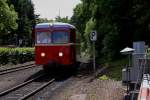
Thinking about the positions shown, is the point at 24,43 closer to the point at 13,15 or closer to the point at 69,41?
the point at 13,15

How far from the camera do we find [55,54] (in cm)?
2767

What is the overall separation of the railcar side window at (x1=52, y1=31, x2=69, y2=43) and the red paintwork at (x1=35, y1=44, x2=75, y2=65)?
32 cm

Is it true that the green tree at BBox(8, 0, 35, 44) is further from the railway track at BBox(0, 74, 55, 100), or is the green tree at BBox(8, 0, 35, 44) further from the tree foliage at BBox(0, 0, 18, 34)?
the railway track at BBox(0, 74, 55, 100)

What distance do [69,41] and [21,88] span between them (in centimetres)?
675

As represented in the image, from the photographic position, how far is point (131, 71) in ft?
54.7

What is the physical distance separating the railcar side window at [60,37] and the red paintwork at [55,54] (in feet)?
1.04

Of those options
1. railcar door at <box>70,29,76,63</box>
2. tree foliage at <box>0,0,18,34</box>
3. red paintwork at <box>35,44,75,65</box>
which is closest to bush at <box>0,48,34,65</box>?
railcar door at <box>70,29,76,63</box>

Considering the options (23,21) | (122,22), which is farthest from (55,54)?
(23,21)

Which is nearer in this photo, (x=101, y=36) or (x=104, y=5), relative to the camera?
(x=104, y=5)

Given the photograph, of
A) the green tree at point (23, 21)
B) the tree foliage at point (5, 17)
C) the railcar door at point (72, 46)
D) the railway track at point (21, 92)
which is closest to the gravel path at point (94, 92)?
the railway track at point (21, 92)

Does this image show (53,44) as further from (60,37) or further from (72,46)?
(72,46)

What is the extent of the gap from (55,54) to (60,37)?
3.17ft

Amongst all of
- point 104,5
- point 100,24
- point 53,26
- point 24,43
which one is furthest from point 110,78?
point 24,43

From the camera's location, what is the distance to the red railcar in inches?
1083
